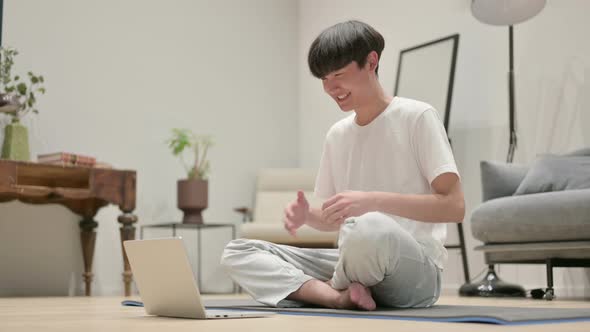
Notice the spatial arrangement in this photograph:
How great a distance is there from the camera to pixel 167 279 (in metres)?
1.57

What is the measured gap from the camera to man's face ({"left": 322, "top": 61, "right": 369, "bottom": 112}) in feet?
6.05

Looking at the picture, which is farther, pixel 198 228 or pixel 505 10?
pixel 198 228

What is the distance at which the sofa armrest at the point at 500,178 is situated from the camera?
355 cm

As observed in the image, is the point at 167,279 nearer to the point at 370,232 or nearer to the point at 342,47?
the point at 370,232

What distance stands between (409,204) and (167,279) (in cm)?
57

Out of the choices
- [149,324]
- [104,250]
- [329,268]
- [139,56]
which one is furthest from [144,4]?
[149,324]

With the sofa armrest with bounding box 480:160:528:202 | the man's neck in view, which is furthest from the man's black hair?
the sofa armrest with bounding box 480:160:528:202

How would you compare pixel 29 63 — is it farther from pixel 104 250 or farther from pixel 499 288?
pixel 499 288

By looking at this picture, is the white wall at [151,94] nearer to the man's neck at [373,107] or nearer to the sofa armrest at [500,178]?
the sofa armrest at [500,178]

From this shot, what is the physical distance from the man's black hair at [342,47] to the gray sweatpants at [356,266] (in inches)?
16.3

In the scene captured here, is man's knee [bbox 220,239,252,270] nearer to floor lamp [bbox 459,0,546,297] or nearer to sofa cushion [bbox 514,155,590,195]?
sofa cushion [bbox 514,155,590,195]

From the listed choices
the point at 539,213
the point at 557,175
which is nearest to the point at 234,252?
the point at 539,213

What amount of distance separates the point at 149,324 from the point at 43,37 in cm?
331

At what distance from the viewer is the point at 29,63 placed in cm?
431
